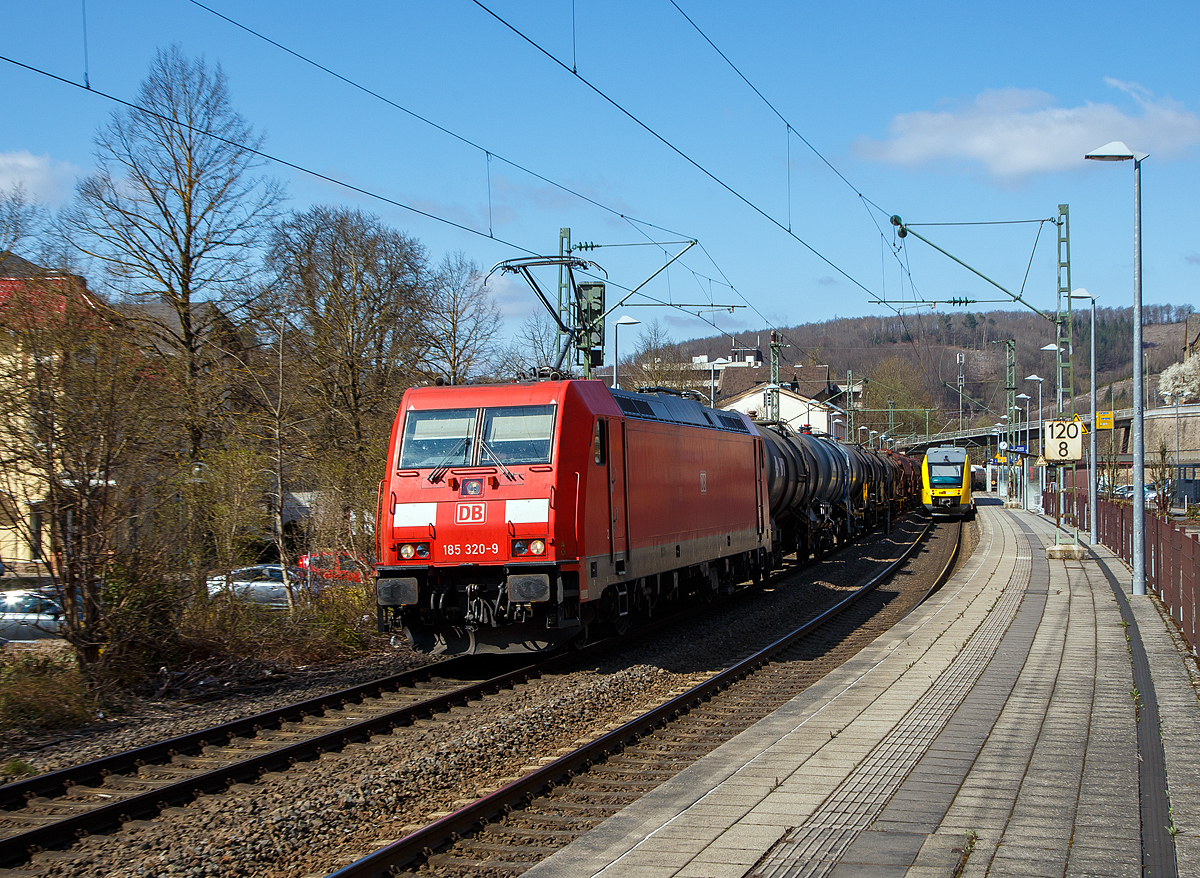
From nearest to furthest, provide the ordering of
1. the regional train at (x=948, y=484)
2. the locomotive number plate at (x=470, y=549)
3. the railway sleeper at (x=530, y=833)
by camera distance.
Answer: the railway sleeper at (x=530, y=833)
the locomotive number plate at (x=470, y=549)
the regional train at (x=948, y=484)

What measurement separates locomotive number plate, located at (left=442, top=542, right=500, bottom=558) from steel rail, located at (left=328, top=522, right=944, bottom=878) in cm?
259

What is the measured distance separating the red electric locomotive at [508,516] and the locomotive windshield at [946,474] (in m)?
38.4

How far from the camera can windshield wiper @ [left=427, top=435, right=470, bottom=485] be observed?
11867 mm

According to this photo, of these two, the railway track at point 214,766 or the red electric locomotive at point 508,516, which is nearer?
the railway track at point 214,766

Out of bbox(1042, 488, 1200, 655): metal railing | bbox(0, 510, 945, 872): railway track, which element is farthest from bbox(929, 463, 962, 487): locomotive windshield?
bbox(0, 510, 945, 872): railway track

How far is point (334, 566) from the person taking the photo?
15141 millimetres

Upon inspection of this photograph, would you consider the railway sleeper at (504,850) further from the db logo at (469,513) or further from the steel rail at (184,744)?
the db logo at (469,513)

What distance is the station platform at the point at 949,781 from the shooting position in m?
5.69

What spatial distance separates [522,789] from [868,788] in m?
2.43

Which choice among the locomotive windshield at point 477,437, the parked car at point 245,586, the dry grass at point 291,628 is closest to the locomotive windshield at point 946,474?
the dry grass at point 291,628

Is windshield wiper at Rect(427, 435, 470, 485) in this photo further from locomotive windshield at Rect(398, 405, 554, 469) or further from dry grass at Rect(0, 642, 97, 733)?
dry grass at Rect(0, 642, 97, 733)

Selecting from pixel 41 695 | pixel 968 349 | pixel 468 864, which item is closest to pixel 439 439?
pixel 41 695

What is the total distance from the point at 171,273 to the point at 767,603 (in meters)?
16.1

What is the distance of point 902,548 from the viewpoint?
34188 millimetres
